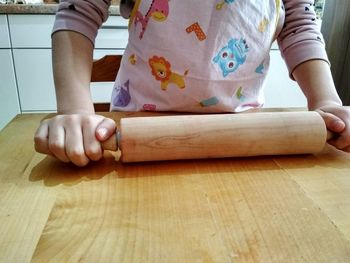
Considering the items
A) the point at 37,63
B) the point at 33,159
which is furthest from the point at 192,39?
the point at 37,63

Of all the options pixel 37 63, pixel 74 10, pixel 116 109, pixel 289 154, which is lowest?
pixel 37 63

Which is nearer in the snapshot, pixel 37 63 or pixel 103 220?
pixel 103 220

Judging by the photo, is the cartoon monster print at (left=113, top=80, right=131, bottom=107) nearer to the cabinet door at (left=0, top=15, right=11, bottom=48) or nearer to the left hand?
the left hand

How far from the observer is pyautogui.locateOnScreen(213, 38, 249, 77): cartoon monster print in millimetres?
613

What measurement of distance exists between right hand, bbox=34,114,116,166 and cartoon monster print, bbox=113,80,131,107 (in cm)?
29

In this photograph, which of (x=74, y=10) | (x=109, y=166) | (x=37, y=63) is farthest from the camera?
(x=37, y=63)

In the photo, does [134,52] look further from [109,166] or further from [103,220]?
[103,220]

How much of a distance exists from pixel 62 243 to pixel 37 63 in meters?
1.37

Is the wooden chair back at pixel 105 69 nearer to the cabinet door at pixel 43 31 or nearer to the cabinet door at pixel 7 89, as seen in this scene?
the cabinet door at pixel 43 31

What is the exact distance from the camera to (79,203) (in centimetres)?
32

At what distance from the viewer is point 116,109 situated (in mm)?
716

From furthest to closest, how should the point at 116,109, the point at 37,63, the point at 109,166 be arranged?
→ the point at 37,63 < the point at 116,109 < the point at 109,166

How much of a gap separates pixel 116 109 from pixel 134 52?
5.3 inches

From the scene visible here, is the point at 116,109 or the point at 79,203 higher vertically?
the point at 79,203
